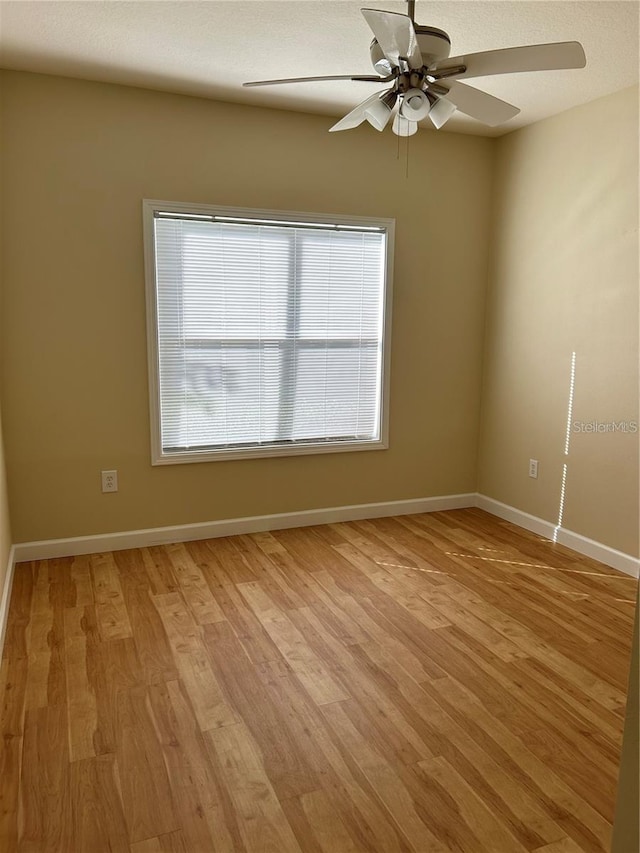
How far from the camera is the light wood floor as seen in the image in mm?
1739

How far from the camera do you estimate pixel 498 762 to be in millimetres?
1980

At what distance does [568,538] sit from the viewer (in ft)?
12.7

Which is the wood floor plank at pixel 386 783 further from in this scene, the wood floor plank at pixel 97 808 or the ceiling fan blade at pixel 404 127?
the ceiling fan blade at pixel 404 127

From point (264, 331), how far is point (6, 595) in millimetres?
2021

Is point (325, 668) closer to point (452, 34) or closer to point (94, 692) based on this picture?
point (94, 692)

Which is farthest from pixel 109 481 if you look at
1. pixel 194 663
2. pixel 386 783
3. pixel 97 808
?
pixel 386 783

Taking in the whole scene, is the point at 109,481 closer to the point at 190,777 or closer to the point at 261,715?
the point at 261,715

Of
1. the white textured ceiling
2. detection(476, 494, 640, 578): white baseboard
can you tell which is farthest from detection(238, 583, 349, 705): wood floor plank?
the white textured ceiling

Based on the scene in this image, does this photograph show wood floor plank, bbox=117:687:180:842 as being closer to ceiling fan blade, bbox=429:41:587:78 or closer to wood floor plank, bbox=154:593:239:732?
wood floor plank, bbox=154:593:239:732

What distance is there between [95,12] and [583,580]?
352cm

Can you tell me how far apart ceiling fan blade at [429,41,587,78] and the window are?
194cm

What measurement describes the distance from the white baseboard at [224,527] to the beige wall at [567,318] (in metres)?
0.54

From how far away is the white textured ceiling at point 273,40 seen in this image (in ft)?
8.14

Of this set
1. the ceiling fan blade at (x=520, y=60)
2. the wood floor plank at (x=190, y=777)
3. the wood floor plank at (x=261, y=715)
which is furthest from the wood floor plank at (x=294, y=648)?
the ceiling fan blade at (x=520, y=60)
